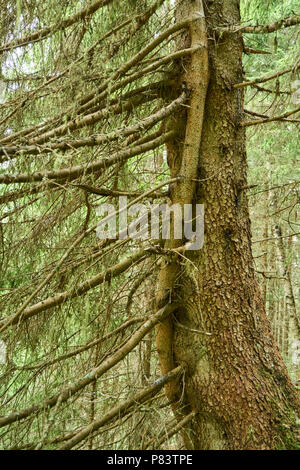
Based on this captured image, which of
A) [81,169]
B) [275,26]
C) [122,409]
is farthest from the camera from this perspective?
[275,26]

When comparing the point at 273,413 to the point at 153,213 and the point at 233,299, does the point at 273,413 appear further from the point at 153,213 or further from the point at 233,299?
the point at 153,213

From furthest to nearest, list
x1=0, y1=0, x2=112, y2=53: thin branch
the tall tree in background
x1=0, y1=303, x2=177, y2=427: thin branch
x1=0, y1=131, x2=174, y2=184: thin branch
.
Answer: x1=0, y1=0, x2=112, y2=53: thin branch, the tall tree in background, x1=0, y1=303, x2=177, y2=427: thin branch, x1=0, y1=131, x2=174, y2=184: thin branch

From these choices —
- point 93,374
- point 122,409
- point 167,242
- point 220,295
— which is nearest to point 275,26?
point 167,242

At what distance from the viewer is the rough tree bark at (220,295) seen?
8.54 feet

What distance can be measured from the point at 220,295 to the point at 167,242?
0.53m

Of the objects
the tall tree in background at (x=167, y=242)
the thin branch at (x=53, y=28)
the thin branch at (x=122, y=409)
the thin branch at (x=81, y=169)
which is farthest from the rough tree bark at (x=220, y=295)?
the thin branch at (x=53, y=28)

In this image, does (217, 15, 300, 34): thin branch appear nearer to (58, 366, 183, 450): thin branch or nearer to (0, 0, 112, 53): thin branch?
(0, 0, 112, 53): thin branch

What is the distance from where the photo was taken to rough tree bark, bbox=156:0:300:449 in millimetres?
2604

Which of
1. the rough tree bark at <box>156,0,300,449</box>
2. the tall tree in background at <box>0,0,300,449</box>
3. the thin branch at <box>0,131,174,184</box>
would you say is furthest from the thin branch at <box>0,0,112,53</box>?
the thin branch at <box>0,131,174,184</box>

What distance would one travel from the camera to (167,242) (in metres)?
2.85

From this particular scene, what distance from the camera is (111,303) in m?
2.86

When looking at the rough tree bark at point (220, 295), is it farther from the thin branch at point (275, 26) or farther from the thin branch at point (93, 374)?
the thin branch at point (275, 26)

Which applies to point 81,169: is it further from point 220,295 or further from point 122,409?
point 122,409
